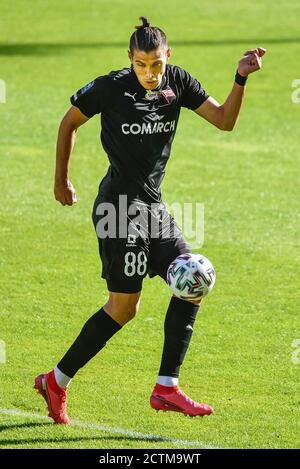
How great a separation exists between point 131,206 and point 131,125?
1.74 feet

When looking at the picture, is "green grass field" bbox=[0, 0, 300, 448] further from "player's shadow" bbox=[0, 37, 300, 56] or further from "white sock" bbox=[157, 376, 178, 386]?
"player's shadow" bbox=[0, 37, 300, 56]

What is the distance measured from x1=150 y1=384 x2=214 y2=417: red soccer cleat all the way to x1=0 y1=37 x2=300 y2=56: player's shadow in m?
19.3

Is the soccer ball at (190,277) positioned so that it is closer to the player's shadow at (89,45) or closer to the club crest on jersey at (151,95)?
the club crest on jersey at (151,95)

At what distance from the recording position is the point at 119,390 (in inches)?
331

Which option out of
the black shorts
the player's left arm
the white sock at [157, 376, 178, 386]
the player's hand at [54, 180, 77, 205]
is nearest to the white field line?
the white sock at [157, 376, 178, 386]

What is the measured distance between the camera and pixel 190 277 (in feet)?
24.2

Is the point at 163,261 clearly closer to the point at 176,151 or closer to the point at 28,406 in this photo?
the point at 28,406

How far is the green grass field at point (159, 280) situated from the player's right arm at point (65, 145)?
1.51 metres

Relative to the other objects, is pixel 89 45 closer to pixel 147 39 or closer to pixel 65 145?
pixel 65 145

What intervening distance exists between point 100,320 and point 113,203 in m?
0.77

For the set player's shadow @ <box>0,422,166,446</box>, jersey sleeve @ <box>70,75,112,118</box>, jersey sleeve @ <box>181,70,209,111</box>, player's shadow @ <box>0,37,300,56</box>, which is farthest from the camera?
player's shadow @ <box>0,37,300,56</box>

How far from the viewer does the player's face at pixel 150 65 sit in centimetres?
748

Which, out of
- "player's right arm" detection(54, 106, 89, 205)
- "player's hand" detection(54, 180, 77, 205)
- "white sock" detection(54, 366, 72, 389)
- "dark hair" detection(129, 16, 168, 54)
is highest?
"dark hair" detection(129, 16, 168, 54)

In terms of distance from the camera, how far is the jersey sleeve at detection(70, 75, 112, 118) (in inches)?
301
